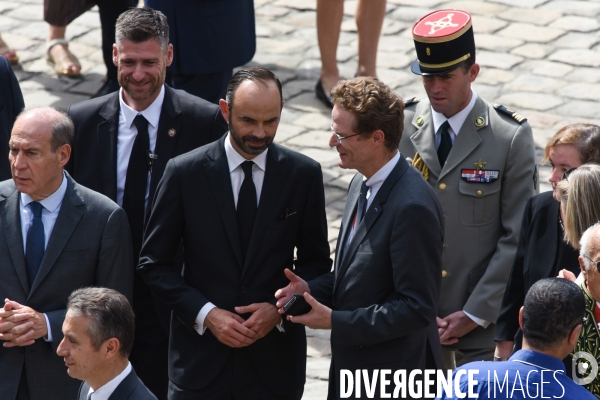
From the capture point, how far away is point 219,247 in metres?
4.64

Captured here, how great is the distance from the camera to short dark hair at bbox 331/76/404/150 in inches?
171

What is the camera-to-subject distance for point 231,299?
15.3ft

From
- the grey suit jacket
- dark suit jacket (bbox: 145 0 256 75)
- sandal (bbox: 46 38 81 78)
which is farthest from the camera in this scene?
sandal (bbox: 46 38 81 78)

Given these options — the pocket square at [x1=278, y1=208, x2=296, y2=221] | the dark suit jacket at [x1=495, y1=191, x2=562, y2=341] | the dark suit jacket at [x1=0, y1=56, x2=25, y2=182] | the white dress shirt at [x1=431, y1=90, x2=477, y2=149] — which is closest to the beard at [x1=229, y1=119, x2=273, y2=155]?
the pocket square at [x1=278, y1=208, x2=296, y2=221]

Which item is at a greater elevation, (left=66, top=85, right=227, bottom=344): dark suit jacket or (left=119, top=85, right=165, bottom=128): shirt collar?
(left=119, top=85, right=165, bottom=128): shirt collar

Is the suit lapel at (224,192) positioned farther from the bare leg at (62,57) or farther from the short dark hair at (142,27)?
the bare leg at (62,57)

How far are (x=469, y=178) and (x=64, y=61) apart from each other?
5170 millimetres

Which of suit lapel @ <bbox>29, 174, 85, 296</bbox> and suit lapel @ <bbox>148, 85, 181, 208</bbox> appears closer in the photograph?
suit lapel @ <bbox>29, 174, 85, 296</bbox>

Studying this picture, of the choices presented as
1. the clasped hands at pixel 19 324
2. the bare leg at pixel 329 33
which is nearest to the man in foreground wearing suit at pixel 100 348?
the clasped hands at pixel 19 324

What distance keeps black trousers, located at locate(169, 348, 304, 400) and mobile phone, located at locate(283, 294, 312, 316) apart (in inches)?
15.4

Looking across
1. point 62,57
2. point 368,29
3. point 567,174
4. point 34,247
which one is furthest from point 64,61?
point 567,174

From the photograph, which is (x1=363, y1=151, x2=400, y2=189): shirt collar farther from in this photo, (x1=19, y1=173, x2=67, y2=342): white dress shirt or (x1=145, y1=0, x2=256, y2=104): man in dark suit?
(x1=145, y1=0, x2=256, y2=104): man in dark suit

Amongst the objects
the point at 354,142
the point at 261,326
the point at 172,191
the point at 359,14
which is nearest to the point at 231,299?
the point at 261,326

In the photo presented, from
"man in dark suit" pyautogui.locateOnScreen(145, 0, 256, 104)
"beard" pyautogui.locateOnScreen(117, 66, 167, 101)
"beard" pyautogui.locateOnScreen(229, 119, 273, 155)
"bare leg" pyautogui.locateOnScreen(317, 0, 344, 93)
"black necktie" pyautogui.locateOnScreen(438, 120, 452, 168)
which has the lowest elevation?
"bare leg" pyautogui.locateOnScreen(317, 0, 344, 93)
